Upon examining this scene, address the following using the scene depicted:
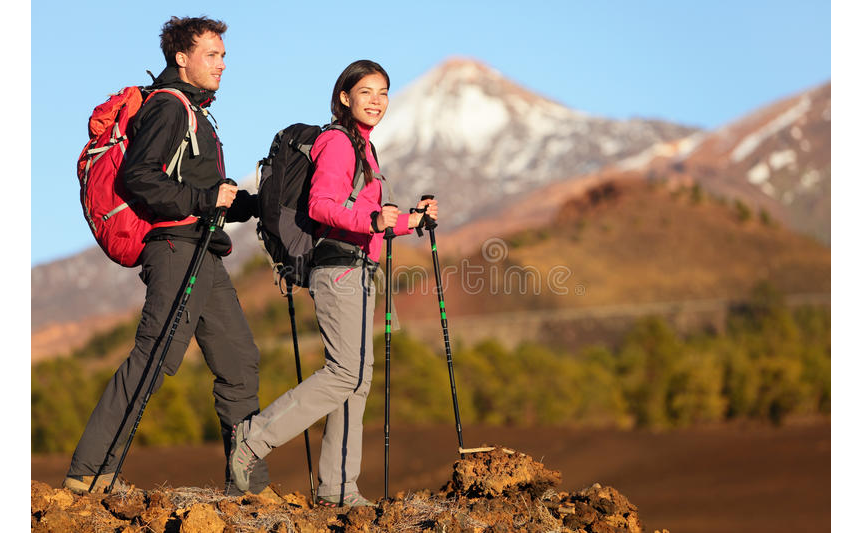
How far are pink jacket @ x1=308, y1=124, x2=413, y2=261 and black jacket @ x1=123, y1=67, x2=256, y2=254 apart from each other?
0.53 meters

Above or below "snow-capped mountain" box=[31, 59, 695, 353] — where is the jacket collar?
below

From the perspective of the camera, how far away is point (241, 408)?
14.6 feet

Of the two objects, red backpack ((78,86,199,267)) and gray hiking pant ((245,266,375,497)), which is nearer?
gray hiking pant ((245,266,375,497))

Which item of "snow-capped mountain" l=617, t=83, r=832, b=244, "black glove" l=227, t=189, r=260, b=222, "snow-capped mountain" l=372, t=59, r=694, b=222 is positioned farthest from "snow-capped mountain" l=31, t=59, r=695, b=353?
"black glove" l=227, t=189, r=260, b=222

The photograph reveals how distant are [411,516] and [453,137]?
391ft

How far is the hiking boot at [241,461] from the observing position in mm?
4168

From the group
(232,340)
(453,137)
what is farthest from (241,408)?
(453,137)

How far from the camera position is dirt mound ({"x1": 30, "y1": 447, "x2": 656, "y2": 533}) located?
365cm

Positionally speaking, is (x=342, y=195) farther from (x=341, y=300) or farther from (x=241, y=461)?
(x=241, y=461)

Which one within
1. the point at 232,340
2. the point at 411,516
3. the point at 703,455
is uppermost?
the point at 232,340

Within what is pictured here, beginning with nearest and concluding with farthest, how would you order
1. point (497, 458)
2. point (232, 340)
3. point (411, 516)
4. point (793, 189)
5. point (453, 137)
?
point (411, 516) < point (497, 458) < point (232, 340) < point (793, 189) < point (453, 137)

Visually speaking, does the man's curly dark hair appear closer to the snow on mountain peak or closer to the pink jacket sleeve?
the pink jacket sleeve
